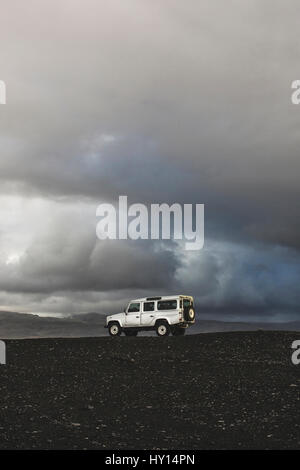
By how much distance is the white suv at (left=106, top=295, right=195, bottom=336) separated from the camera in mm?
31969

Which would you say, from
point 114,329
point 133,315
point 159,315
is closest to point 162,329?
point 159,315

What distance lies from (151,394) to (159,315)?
13712mm

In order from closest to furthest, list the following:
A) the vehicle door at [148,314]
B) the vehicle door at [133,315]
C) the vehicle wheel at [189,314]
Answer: the vehicle wheel at [189,314] < the vehicle door at [148,314] < the vehicle door at [133,315]

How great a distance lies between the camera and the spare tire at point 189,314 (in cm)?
3212

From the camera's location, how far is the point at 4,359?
22.8 meters

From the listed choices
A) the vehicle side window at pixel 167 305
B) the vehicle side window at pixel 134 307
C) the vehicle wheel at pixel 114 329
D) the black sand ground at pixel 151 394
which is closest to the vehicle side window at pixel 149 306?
the vehicle side window at pixel 167 305

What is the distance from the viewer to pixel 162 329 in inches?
1267

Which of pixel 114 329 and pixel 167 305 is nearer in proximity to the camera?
pixel 167 305

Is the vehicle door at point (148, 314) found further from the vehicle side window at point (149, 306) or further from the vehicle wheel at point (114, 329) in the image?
the vehicle wheel at point (114, 329)

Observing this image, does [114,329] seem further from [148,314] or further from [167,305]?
[167,305]

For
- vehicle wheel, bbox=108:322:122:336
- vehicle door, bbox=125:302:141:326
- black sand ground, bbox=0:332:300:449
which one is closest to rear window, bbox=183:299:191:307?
vehicle door, bbox=125:302:141:326

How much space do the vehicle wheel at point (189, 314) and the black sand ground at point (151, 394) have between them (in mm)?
5278

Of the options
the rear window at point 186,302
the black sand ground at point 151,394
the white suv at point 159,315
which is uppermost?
the rear window at point 186,302
